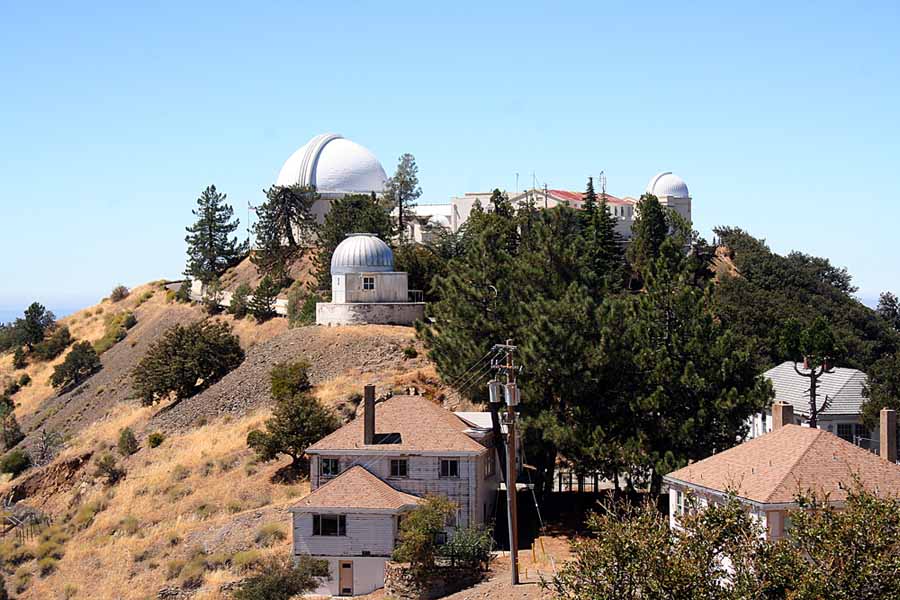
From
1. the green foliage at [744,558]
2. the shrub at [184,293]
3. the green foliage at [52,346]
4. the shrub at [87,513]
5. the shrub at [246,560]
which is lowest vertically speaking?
the shrub at [87,513]

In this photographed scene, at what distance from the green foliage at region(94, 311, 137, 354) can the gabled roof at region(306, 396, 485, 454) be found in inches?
2305

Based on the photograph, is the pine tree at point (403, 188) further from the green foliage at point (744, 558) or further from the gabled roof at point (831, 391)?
the green foliage at point (744, 558)

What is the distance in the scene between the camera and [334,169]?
99.9 m

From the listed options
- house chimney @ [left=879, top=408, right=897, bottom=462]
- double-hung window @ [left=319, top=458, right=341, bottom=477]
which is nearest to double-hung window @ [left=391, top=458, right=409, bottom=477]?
double-hung window @ [left=319, top=458, right=341, bottom=477]

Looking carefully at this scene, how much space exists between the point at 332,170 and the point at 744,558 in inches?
3235

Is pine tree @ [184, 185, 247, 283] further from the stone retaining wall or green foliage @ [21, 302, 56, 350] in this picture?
the stone retaining wall

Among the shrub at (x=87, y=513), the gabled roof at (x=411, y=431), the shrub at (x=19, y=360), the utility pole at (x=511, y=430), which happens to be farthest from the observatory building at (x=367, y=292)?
the shrub at (x=19, y=360)

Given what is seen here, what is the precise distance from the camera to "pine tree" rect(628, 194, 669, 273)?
80125 millimetres

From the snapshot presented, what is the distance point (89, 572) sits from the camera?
4572 cm

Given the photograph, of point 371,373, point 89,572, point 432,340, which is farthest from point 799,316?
point 89,572

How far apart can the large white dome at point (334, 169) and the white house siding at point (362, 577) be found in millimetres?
61071

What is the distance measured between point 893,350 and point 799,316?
44.5 ft

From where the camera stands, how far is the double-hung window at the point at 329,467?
134ft

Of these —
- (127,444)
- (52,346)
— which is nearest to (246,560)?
(127,444)
